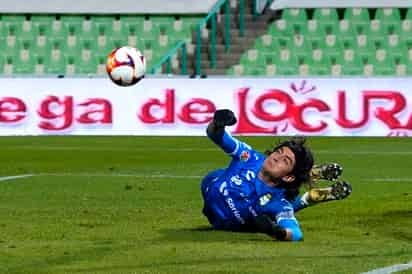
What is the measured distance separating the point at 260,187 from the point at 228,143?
0.44 m

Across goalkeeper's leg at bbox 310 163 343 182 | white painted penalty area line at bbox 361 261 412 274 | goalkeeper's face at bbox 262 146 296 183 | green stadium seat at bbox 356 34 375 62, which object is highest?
goalkeeper's face at bbox 262 146 296 183

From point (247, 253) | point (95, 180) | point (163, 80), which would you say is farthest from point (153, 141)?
point (247, 253)

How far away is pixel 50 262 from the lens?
7.94 meters

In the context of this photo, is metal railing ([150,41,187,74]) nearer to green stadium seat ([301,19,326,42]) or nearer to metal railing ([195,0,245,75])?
metal railing ([195,0,245,75])

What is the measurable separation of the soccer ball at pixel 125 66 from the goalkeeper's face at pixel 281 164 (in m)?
9.15

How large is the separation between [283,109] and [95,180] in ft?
38.3

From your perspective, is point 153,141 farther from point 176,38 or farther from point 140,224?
point 140,224

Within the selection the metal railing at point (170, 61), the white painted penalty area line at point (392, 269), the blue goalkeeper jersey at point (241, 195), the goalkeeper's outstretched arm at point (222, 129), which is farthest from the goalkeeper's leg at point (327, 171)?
the metal railing at point (170, 61)

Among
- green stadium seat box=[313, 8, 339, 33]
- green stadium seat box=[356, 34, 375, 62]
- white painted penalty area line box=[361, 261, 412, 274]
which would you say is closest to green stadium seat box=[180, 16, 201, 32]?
green stadium seat box=[313, 8, 339, 33]

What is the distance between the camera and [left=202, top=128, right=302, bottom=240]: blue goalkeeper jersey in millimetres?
9587

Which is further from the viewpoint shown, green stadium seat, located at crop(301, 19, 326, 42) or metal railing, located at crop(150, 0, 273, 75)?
green stadium seat, located at crop(301, 19, 326, 42)

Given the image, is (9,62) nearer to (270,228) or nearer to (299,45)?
(299,45)

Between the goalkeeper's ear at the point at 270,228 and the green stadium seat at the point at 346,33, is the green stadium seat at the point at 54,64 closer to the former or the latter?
the green stadium seat at the point at 346,33

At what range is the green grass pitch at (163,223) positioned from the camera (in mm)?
7973
